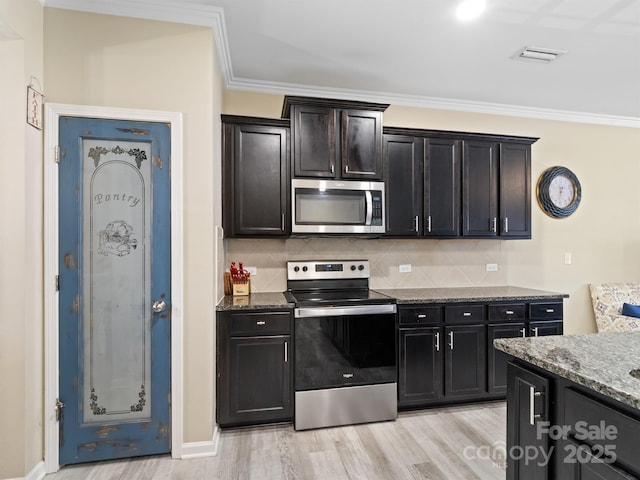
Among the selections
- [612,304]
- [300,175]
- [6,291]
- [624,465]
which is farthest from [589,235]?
[6,291]

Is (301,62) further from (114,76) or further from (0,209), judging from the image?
(0,209)

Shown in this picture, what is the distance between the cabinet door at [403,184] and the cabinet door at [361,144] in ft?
0.51

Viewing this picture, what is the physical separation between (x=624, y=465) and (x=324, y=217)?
7.23 feet

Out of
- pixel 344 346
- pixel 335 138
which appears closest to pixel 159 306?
pixel 344 346

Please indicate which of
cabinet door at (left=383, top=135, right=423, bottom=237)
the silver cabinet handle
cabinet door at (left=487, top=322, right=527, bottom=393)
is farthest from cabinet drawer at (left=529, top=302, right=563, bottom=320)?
the silver cabinet handle

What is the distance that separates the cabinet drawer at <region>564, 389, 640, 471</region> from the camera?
0.93 meters

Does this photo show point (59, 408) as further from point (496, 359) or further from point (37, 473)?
point (496, 359)

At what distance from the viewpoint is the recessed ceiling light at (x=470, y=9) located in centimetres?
210

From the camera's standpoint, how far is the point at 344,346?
256cm

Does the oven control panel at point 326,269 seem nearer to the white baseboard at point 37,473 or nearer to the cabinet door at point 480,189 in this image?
the cabinet door at point 480,189

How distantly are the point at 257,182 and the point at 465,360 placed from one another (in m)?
2.30

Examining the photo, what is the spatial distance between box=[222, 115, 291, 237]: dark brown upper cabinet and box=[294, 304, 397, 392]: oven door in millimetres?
809

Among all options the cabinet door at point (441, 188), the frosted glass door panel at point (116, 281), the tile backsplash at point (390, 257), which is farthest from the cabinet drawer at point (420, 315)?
the frosted glass door panel at point (116, 281)

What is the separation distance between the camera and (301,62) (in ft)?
9.21
